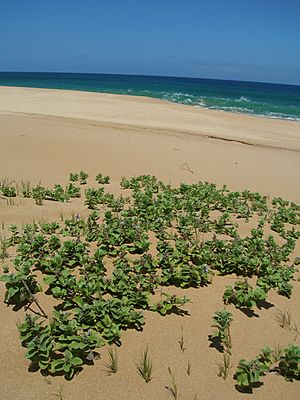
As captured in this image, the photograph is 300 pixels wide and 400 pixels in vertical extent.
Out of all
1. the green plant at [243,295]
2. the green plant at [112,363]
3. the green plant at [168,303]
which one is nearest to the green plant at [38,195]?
the green plant at [168,303]

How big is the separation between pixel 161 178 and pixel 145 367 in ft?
17.8

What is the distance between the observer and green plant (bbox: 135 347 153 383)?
256 cm

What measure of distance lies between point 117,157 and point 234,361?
6840mm

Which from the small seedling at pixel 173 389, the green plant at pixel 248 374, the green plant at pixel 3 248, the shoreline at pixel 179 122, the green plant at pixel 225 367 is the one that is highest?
the shoreline at pixel 179 122

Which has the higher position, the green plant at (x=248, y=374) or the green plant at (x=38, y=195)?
the green plant at (x=38, y=195)

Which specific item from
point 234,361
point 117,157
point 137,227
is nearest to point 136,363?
point 234,361

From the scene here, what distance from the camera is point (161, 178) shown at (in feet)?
25.5

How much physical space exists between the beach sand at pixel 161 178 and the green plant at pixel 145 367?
42 mm

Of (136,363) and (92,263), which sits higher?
(92,263)

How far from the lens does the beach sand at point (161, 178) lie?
2.52 m

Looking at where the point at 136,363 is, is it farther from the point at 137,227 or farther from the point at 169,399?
the point at 137,227

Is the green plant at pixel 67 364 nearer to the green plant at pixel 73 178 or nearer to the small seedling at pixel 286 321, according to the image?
the small seedling at pixel 286 321

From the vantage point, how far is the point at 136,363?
106 inches

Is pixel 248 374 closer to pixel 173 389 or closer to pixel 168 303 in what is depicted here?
pixel 173 389
